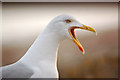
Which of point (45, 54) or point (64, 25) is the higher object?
point (64, 25)

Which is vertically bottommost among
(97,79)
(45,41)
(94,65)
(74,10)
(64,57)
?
(97,79)

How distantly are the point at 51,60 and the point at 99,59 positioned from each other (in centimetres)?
142

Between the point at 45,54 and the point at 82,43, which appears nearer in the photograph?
the point at 45,54

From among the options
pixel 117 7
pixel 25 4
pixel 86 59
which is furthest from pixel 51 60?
pixel 86 59

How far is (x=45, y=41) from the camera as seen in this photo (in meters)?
0.65

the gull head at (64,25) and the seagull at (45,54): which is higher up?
the gull head at (64,25)

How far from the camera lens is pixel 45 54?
65 centimetres

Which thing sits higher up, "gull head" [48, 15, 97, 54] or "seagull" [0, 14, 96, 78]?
"gull head" [48, 15, 97, 54]

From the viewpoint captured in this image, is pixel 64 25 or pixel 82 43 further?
pixel 82 43

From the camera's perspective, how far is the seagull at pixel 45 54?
2.03 ft

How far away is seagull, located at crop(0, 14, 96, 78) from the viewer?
618 mm

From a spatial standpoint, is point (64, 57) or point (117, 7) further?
point (64, 57)

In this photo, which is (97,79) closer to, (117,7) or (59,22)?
(117,7)

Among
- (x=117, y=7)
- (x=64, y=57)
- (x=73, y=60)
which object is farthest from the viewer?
(x=73, y=60)
